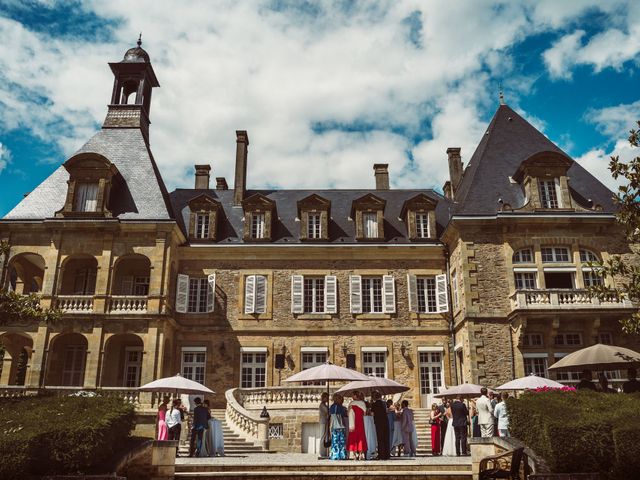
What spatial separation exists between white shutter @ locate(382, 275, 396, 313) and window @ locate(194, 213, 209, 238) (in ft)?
26.2

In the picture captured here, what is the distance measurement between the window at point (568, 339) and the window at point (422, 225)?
681 centimetres

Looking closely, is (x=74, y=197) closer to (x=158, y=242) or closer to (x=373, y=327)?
(x=158, y=242)

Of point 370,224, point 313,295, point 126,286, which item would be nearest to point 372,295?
point 313,295

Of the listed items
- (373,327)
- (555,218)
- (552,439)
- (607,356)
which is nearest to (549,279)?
(555,218)

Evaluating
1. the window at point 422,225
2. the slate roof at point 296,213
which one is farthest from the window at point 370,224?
the window at point 422,225

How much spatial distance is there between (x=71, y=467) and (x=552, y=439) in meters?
8.10

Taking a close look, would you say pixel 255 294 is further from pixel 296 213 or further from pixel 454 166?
pixel 454 166

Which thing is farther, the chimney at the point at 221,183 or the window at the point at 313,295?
the chimney at the point at 221,183

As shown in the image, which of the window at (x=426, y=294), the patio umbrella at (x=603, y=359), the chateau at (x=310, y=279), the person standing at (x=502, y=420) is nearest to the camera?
the person standing at (x=502, y=420)

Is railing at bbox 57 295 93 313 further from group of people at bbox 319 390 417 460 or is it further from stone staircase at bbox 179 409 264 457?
group of people at bbox 319 390 417 460

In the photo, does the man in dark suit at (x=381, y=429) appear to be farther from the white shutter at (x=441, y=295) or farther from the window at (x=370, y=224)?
the window at (x=370, y=224)

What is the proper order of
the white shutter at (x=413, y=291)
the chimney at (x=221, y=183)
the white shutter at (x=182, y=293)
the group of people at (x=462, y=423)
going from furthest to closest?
the chimney at (x=221, y=183) < the white shutter at (x=413, y=291) < the white shutter at (x=182, y=293) < the group of people at (x=462, y=423)

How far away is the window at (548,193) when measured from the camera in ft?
74.3

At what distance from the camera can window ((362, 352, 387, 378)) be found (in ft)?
76.7
